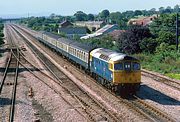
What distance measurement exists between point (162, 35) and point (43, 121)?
43.5 metres

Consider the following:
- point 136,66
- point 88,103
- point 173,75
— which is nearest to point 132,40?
point 173,75

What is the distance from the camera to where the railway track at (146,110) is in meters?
20.3

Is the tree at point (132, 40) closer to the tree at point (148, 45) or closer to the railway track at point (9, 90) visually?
the tree at point (148, 45)

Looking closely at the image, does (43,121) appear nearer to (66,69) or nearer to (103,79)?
(103,79)

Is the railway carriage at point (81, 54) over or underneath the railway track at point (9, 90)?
over

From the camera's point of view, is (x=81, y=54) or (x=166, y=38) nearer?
(x=81, y=54)

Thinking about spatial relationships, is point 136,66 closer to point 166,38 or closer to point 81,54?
point 81,54

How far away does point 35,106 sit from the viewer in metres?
23.3

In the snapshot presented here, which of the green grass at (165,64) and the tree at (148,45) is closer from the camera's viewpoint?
the green grass at (165,64)

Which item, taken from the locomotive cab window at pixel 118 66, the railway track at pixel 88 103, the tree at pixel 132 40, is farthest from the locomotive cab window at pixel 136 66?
the tree at pixel 132 40

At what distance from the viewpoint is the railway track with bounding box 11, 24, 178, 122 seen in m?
20.3

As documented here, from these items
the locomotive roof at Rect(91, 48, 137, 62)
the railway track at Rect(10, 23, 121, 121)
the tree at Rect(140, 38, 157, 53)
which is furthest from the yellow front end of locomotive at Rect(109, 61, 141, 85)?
the tree at Rect(140, 38, 157, 53)

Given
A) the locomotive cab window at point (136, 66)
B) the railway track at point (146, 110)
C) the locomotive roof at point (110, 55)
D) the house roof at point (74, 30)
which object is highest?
the locomotive roof at point (110, 55)

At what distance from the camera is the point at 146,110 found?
22.0m
